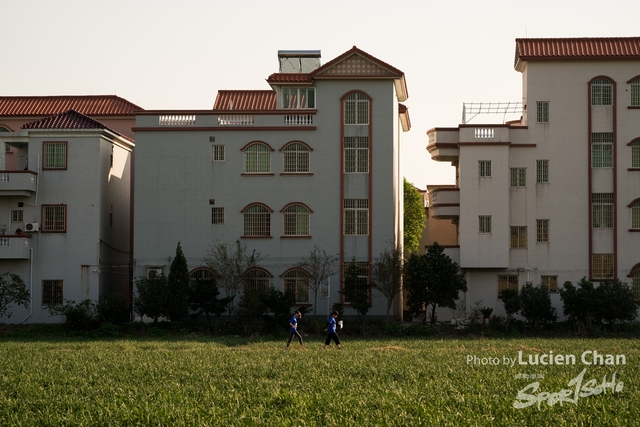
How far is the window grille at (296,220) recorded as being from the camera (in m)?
50.1

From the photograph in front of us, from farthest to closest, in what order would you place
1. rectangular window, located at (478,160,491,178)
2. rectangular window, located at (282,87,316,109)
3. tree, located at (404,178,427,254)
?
tree, located at (404,178,427,254) < rectangular window, located at (282,87,316,109) < rectangular window, located at (478,160,491,178)

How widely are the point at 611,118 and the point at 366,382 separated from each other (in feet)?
94.3

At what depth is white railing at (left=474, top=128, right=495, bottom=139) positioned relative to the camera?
164 ft

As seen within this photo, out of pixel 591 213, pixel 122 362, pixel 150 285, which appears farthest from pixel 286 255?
pixel 122 362

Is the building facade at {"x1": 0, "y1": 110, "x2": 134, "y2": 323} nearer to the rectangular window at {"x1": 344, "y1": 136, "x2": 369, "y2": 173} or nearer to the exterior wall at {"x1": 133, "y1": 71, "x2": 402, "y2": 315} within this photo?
the exterior wall at {"x1": 133, "y1": 71, "x2": 402, "y2": 315}

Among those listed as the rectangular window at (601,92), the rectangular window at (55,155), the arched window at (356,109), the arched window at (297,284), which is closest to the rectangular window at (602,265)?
the rectangular window at (601,92)

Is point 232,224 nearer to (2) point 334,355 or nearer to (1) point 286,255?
(1) point 286,255

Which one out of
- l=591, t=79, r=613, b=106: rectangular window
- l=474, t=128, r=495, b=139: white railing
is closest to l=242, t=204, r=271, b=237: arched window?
l=474, t=128, r=495, b=139: white railing

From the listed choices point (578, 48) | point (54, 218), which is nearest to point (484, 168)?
point (578, 48)

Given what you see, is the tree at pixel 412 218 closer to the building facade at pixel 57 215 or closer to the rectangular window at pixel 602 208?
the rectangular window at pixel 602 208

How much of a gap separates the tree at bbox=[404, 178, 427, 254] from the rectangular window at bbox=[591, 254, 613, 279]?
833 inches

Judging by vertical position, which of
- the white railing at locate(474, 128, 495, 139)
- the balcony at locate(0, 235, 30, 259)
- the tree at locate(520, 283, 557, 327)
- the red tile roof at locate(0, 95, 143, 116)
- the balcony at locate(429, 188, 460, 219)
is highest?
the red tile roof at locate(0, 95, 143, 116)

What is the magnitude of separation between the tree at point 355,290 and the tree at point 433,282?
2.06 metres

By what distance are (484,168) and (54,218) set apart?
70.2ft
